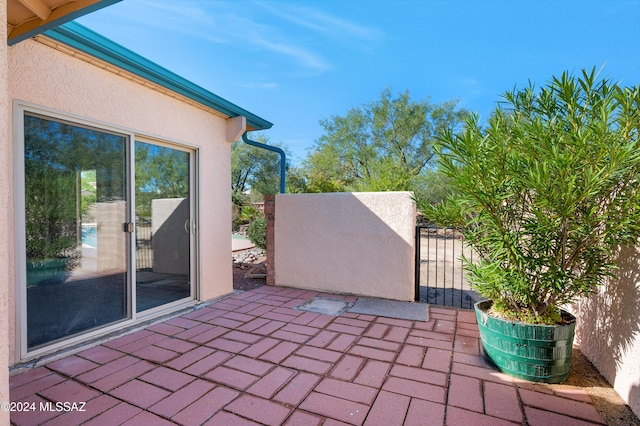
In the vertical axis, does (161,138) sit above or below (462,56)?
below

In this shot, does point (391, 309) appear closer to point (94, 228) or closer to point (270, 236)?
point (270, 236)

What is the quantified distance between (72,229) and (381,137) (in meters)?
16.3

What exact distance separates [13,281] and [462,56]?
53.0 feet

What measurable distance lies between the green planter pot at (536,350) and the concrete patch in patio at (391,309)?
1404mm

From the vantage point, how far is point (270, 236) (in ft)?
19.1

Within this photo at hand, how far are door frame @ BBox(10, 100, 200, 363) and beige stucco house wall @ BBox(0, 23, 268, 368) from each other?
0.02 metres

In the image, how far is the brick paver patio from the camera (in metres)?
2.06

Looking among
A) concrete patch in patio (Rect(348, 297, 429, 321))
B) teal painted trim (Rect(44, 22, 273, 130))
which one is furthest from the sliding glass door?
concrete patch in patio (Rect(348, 297, 429, 321))

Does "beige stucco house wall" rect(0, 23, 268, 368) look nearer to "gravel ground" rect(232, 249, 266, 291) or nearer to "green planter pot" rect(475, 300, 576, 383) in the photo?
"gravel ground" rect(232, 249, 266, 291)

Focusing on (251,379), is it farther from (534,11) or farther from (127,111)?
(534,11)

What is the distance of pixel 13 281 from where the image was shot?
2.62 meters

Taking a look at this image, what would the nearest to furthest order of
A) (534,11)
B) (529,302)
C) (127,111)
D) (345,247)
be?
(529,302) < (127,111) < (345,247) < (534,11)

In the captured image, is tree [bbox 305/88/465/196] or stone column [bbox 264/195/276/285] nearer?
stone column [bbox 264/195/276/285]

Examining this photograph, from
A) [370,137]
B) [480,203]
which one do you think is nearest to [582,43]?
[370,137]
